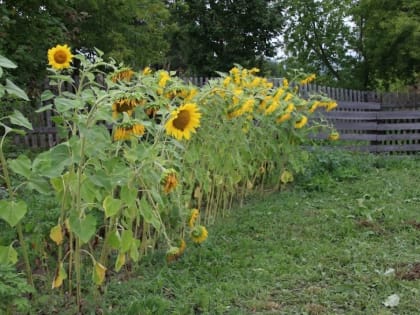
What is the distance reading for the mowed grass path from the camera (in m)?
2.62

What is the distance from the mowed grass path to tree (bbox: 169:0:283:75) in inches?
541

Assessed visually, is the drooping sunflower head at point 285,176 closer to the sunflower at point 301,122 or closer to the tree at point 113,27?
the sunflower at point 301,122

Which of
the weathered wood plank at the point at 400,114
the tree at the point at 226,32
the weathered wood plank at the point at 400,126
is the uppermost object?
the tree at the point at 226,32

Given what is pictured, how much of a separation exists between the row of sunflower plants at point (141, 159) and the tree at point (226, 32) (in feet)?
41.8

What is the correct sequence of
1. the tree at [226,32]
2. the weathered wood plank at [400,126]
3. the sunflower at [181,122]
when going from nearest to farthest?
the sunflower at [181,122] < the weathered wood plank at [400,126] < the tree at [226,32]

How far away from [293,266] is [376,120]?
7218 millimetres

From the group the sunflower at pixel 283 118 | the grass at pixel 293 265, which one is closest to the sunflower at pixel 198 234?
the grass at pixel 293 265

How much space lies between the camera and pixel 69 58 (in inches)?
101

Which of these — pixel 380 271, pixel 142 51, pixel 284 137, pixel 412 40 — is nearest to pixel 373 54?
pixel 412 40

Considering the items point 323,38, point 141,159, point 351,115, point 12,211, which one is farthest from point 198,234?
point 323,38

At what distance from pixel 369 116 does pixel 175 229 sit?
279 inches

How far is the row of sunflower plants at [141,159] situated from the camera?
222 cm

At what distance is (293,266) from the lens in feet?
10.5

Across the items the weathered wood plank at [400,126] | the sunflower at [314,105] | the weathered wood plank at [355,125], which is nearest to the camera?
the sunflower at [314,105]
